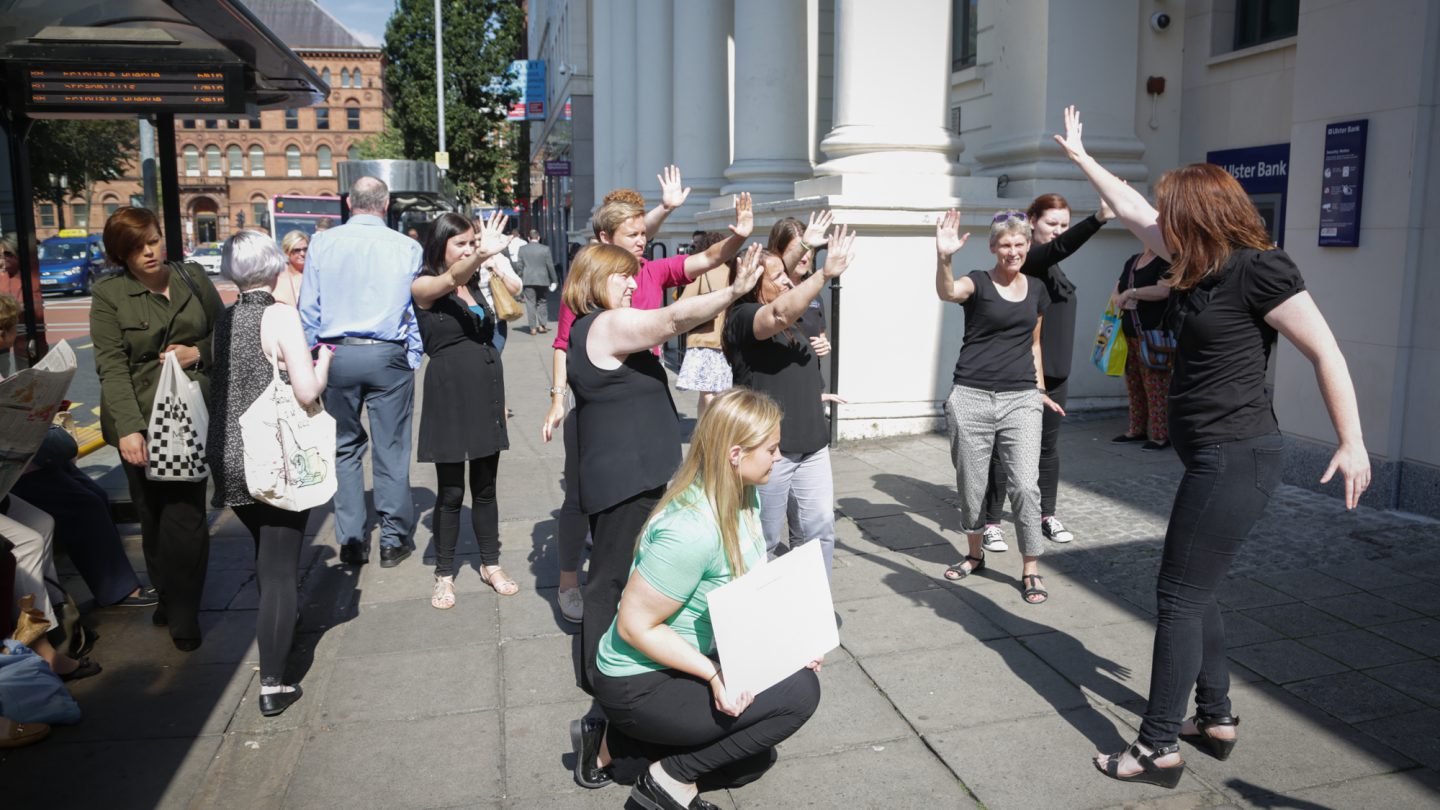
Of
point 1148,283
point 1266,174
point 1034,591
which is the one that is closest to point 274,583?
point 1034,591

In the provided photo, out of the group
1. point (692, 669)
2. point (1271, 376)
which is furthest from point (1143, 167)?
point (692, 669)

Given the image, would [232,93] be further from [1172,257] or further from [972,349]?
[1172,257]

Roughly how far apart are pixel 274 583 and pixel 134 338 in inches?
55.8

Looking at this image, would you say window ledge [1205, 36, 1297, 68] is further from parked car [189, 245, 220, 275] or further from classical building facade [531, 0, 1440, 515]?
parked car [189, 245, 220, 275]

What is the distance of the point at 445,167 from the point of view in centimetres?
3719

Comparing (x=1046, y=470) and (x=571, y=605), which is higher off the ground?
(x=1046, y=470)

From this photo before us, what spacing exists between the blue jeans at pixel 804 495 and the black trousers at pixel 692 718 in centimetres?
130

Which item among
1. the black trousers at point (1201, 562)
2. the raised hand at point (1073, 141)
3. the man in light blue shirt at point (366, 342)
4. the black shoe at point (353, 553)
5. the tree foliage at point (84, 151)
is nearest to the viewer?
the black trousers at point (1201, 562)

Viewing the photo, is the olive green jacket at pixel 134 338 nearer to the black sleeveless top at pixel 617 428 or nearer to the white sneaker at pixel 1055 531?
the black sleeveless top at pixel 617 428

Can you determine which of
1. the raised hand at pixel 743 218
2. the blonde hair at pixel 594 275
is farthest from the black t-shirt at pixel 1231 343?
the blonde hair at pixel 594 275

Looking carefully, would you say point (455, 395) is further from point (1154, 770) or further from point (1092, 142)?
point (1092, 142)

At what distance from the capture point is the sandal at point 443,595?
5.26 meters

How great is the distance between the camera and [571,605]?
5.02 m

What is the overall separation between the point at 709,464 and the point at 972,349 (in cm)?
238
